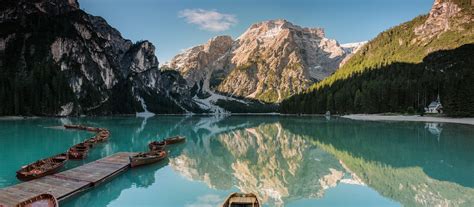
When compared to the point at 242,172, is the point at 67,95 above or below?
above

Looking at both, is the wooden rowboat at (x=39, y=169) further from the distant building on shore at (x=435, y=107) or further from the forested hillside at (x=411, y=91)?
the distant building on shore at (x=435, y=107)

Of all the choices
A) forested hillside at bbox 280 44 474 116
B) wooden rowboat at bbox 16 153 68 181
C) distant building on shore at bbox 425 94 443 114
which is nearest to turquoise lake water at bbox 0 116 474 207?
wooden rowboat at bbox 16 153 68 181

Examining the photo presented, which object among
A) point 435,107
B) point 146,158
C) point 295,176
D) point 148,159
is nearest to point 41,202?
point 146,158

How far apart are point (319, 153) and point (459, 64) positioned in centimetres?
18290

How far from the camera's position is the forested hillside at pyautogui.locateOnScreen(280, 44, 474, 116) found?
102m

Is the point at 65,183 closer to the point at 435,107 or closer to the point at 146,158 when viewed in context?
the point at 146,158

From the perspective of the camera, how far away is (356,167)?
110ft

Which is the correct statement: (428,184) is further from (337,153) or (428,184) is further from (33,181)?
(33,181)

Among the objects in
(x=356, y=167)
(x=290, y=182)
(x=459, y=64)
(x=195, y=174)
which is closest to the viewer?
(x=290, y=182)

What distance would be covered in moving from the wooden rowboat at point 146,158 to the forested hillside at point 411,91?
316 feet

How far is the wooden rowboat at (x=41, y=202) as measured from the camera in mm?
17839

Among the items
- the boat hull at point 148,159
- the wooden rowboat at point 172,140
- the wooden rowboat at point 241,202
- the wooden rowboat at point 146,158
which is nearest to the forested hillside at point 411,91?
the wooden rowboat at point 172,140

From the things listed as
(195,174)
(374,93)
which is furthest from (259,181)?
(374,93)

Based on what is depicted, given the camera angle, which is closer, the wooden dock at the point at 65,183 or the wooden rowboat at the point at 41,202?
the wooden rowboat at the point at 41,202
